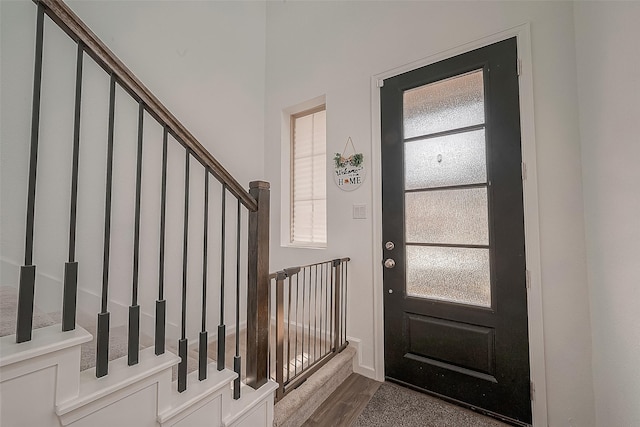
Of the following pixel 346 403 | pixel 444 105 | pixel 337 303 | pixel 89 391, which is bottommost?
pixel 346 403

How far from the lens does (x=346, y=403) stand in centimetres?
183

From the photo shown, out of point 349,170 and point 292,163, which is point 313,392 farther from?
point 292,163

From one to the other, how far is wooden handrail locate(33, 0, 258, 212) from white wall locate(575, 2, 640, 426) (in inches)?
68.0

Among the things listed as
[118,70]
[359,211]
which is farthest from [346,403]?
[118,70]

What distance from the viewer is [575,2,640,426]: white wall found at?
43.4 inches

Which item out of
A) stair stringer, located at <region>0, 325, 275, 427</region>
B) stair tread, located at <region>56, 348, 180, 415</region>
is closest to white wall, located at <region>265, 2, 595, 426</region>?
stair stringer, located at <region>0, 325, 275, 427</region>

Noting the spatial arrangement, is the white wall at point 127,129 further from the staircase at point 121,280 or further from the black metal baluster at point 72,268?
the black metal baluster at point 72,268

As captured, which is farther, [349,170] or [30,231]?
[349,170]

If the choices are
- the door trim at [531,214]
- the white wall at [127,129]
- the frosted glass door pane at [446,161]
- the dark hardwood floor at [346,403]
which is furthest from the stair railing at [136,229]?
the door trim at [531,214]

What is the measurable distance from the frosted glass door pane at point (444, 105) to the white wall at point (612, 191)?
0.52 meters

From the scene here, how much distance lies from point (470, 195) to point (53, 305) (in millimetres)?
2831

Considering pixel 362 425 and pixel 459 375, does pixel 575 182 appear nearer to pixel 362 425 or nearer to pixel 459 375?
pixel 459 375

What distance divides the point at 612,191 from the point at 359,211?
145 cm

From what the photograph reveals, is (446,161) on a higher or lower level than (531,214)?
higher
